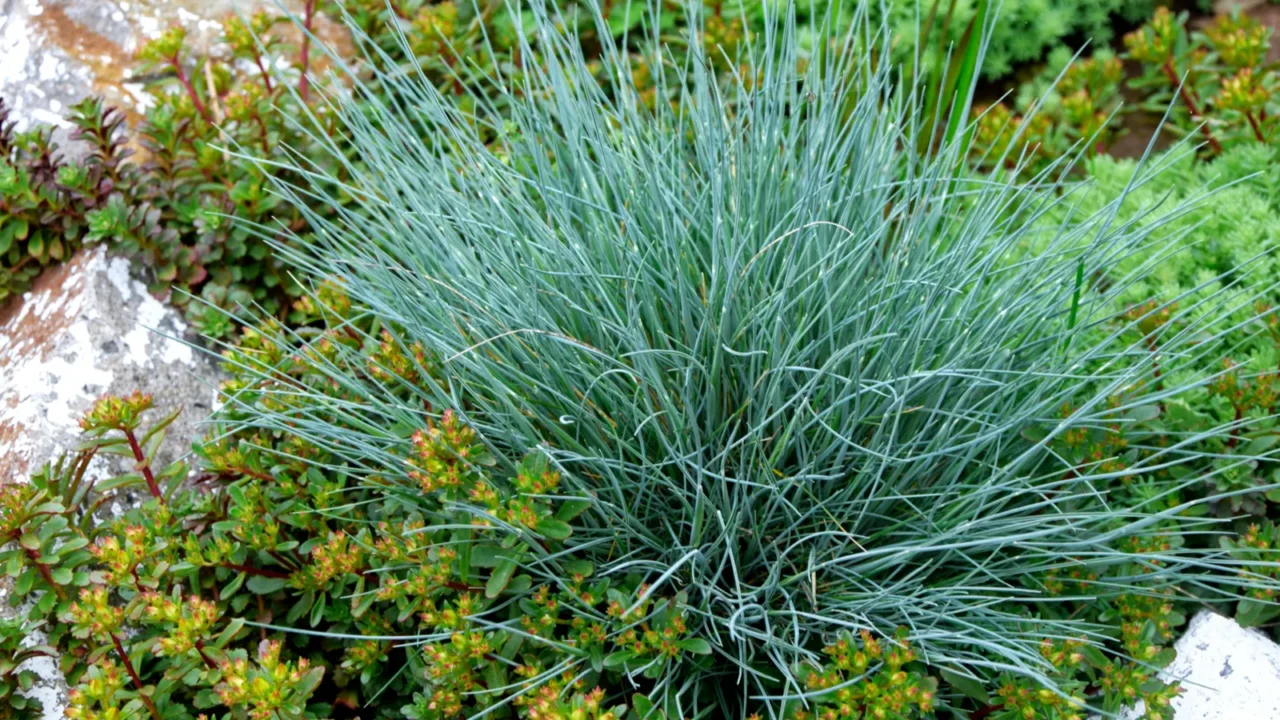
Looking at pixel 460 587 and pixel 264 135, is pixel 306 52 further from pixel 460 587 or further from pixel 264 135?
pixel 460 587

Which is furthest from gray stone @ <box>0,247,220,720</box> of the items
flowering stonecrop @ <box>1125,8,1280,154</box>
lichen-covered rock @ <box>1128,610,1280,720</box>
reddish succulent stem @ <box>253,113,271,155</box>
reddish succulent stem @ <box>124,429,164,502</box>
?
flowering stonecrop @ <box>1125,8,1280,154</box>

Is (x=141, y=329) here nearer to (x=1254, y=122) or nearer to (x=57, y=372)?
(x=57, y=372)

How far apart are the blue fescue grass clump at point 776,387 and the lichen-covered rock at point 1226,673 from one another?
14cm

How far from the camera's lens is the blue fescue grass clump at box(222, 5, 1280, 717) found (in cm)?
190

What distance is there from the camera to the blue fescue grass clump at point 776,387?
190 cm

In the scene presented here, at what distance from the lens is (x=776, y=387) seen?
1.88m

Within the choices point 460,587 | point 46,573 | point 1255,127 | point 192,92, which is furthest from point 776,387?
point 192,92

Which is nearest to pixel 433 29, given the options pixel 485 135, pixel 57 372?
pixel 485 135

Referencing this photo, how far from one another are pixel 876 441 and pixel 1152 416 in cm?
68

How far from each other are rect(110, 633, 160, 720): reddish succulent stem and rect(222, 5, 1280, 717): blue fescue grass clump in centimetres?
48

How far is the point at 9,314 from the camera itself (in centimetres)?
290

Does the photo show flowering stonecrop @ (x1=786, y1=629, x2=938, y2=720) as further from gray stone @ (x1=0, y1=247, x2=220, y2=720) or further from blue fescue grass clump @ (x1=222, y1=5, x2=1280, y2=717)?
gray stone @ (x1=0, y1=247, x2=220, y2=720)

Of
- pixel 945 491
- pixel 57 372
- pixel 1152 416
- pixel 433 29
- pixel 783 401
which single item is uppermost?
pixel 433 29

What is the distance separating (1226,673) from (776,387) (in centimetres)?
105
